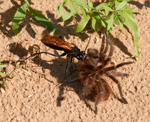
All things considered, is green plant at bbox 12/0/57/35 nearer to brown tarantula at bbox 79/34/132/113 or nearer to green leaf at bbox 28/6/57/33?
green leaf at bbox 28/6/57/33

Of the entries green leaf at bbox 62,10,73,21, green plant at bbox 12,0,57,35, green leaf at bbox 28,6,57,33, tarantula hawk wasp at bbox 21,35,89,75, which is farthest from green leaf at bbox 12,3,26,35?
green leaf at bbox 62,10,73,21

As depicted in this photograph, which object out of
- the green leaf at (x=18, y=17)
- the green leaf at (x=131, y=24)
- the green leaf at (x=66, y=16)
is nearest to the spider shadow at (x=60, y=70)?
the green leaf at (x=18, y=17)

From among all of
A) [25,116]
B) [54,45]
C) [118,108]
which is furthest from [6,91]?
[118,108]

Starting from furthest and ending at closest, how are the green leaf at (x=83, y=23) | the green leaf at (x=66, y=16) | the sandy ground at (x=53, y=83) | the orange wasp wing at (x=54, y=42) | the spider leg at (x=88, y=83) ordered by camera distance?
the green leaf at (x=83, y=23), the green leaf at (x=66, y=16), the orange wasp wing at (x=54, y=42), the spider leg at (x=88, y=83), the sandy ground at (x=53, y=83)

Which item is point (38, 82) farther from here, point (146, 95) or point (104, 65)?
point (146, 95)

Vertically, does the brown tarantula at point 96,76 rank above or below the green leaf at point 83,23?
below

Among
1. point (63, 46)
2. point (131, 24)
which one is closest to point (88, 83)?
point (63, 46)

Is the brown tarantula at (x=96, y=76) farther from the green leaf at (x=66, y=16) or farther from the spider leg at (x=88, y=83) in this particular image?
the green leaf at (x=66, y=16)
